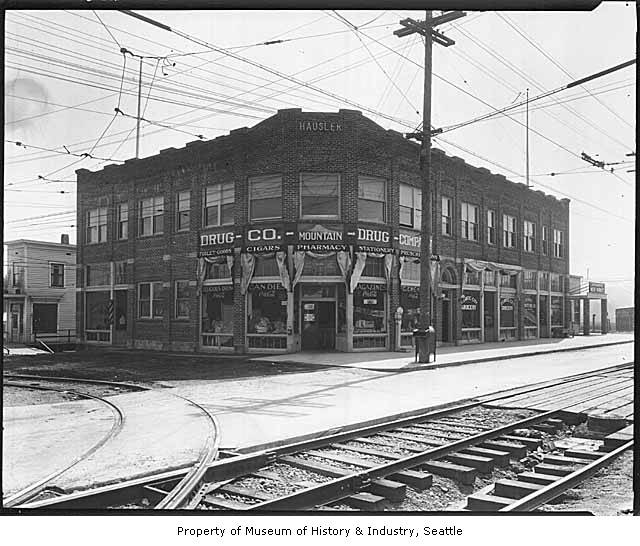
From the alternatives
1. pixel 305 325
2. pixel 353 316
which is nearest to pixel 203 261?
pixel 305 325

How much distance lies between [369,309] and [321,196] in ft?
13.5

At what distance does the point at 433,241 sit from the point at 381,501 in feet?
38.9

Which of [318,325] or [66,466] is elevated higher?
[318,325]

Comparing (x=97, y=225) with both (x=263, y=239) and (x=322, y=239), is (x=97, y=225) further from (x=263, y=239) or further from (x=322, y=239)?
(x=322, y=239)

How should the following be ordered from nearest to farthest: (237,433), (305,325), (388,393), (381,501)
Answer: (381,501) < (237,433) < (388,393) < (305,325)

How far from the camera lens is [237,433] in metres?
7.48

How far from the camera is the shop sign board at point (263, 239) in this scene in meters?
14.5

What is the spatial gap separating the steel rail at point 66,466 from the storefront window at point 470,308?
9993 millimetres

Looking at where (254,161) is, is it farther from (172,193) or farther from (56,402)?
(56,402)

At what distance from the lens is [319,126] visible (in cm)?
1408

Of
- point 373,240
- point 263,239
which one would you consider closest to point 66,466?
point 263,239

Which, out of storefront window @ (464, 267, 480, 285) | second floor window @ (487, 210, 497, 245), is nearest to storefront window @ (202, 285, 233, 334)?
storefront window @ (464, 267, 480, 285)

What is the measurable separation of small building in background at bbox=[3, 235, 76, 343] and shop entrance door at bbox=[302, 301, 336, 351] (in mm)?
9023

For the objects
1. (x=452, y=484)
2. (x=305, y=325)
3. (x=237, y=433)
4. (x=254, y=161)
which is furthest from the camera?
(x=305, y=325)
